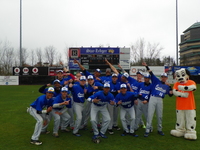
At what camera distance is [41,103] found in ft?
19.4

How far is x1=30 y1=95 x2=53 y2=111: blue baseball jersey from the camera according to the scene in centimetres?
584

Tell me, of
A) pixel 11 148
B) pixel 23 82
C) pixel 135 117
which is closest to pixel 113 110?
pixel 135 117

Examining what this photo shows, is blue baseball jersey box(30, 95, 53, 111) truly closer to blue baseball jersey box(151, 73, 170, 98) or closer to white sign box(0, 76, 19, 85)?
blue baseball jersey box(151, 73, 170, 98)

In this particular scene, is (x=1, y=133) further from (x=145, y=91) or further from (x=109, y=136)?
(x=145, y=91)

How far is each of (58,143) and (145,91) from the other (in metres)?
3.59

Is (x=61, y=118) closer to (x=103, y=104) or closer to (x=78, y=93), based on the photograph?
(x=78, y=93)

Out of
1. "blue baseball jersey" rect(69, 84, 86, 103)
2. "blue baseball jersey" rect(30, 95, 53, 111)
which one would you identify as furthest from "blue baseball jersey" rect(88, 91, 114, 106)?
"blue baseball jersey" rect(30, 95, 53, 111)

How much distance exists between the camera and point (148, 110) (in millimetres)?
6613

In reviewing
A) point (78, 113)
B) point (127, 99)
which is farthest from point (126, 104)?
point (78, 113)

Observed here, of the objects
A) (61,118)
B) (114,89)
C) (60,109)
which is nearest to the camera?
(60,109)

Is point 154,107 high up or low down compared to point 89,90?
down

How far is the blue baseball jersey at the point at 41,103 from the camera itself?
5.84 meters

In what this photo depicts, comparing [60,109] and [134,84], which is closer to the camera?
[60,109]

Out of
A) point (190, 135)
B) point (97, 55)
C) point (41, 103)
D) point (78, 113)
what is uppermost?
point (97, 55)
